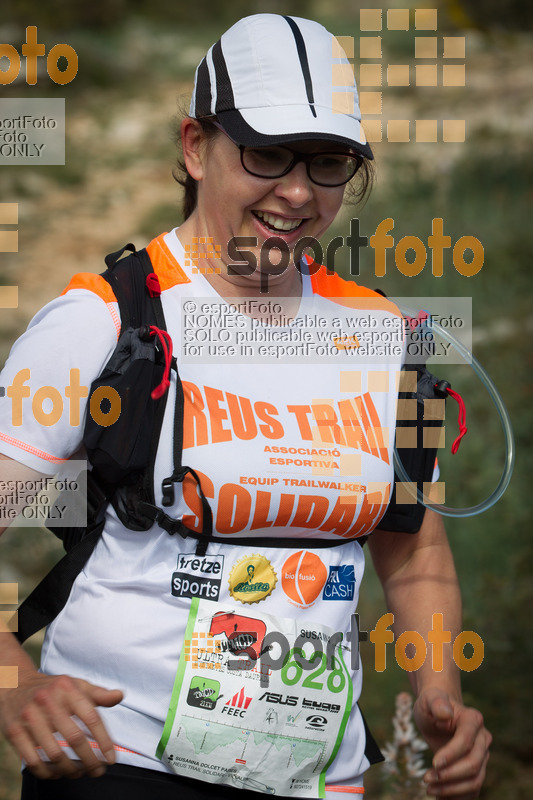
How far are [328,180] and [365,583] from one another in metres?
2.68

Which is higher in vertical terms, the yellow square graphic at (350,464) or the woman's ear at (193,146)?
the woman's ear at (193,146)

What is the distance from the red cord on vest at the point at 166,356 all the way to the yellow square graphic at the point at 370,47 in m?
9.65

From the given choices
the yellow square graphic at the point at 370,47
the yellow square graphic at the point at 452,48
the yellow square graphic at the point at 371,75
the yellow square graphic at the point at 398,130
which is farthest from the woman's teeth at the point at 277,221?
the yellow square graphic at the point at 370,47

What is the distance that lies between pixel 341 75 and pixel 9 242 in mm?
6386

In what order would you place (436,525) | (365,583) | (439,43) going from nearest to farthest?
(436,525) → (365,583) → (439,43)

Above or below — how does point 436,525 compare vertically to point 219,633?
above

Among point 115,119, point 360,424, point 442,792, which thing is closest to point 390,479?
point 360,424

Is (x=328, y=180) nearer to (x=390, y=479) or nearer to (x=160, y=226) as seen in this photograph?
(x=390, y=479)

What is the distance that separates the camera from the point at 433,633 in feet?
6.25

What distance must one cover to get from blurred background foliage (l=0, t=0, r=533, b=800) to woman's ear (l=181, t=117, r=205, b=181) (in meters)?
0.46

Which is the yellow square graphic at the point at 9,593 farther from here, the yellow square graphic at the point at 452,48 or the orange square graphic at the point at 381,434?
the yellow square graphic at the point at 452,48

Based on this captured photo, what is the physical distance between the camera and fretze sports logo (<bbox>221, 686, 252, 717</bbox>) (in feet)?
5.45

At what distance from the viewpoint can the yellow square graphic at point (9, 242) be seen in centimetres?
756

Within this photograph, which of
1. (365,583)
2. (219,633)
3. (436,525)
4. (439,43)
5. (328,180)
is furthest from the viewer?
(439,43)
